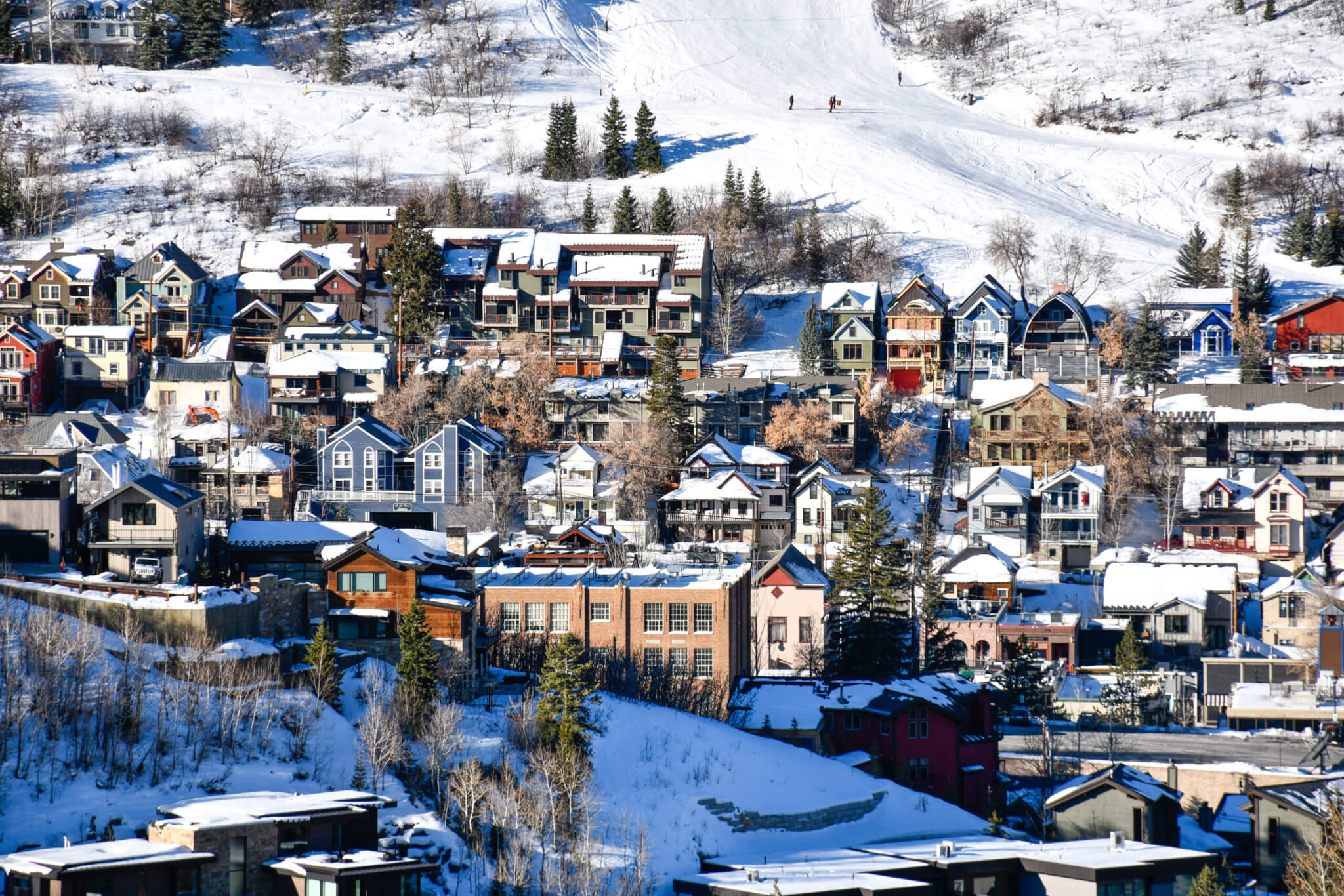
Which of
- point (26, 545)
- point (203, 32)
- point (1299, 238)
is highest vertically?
point (203, 32)

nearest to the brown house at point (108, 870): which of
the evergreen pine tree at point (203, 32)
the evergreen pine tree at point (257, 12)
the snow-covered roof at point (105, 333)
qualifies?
the snow-covered roof at point (105, 333)

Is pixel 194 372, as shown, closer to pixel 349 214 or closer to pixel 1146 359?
pixel 349 214

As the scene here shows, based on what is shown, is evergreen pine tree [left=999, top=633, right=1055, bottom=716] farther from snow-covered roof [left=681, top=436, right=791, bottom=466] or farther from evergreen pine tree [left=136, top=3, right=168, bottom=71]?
evergreen pine tree [left=136, top=3, right=168, bottom=71]

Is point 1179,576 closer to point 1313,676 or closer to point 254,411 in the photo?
point 1313,676

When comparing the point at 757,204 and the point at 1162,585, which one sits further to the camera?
the point at 757,204

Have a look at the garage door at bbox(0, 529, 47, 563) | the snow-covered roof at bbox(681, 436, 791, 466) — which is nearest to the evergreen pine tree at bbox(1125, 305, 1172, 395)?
the snow-covered roof at bbox(681, 436, 791, 466)

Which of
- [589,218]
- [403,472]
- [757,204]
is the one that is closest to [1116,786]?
[403,472]

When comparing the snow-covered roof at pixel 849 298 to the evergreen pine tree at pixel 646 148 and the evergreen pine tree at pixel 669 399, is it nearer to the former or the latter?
the evergreen pine tree at pixel 669 399
